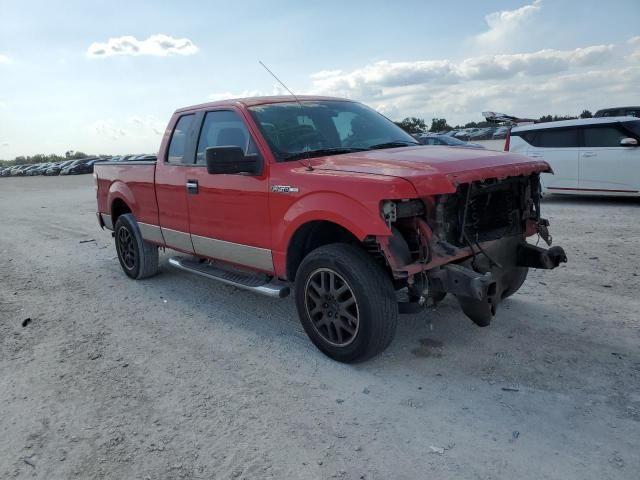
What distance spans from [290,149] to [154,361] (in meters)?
2.07

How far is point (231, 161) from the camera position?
4156mm

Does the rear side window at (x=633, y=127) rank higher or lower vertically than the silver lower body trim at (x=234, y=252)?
higher

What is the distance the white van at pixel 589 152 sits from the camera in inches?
409

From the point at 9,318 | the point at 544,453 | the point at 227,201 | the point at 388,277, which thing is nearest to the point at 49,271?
the point at 9,318

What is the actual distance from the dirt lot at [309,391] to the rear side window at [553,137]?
20.1 ft

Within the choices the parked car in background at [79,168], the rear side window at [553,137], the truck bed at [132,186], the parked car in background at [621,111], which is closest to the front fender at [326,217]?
the truck bed at [132,186]

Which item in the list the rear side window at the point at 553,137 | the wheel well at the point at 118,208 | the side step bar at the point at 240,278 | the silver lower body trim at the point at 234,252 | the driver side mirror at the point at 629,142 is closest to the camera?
the side step bar at the point at 240,278

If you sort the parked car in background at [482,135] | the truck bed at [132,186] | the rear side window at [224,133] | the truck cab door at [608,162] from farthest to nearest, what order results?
the parked car in background at [482,135], the truck cab door at [608,162], the truck bed at [132,186], the rear side window at [224,133]

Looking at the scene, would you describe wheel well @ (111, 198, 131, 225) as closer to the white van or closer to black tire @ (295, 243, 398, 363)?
black tire @ (295, 243, 398, 363)

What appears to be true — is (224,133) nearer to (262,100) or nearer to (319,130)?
(262,100)

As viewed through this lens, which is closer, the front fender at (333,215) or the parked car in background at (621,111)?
the front fender at (333,215)

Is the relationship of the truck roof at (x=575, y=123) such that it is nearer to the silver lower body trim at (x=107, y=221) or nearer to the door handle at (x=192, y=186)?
the door handle at (x=192, y=186)

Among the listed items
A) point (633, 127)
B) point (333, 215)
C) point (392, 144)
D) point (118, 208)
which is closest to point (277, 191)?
point (333, 215)

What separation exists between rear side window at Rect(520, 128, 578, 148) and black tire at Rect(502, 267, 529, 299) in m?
7.53
